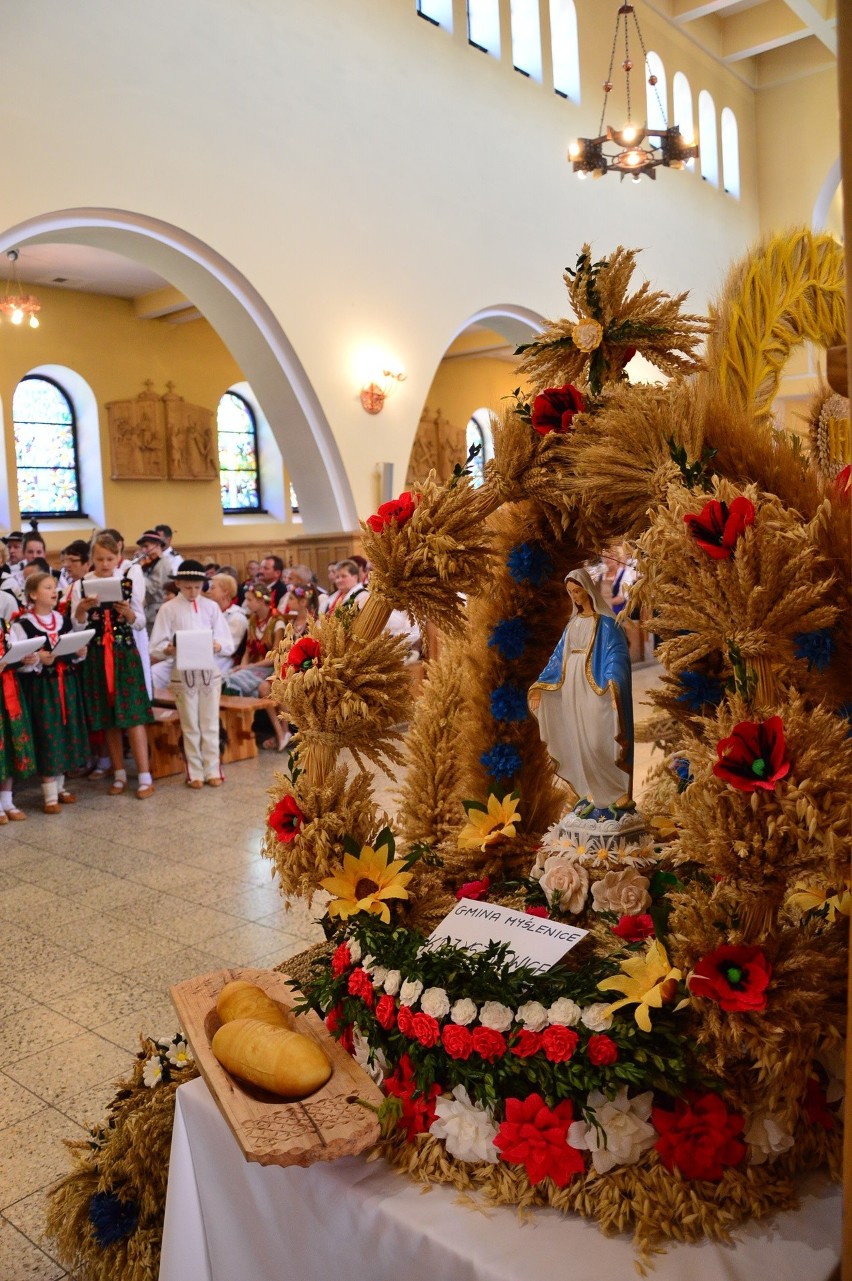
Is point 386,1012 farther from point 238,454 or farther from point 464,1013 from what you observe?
point 238,454

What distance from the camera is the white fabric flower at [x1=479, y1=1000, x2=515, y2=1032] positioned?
161 cm

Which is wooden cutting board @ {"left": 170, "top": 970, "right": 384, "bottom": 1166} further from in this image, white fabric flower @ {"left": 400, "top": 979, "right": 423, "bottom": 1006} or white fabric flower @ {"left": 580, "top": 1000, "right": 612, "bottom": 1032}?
white fabric flower @ {"left": 580, "top": 1000, "right": 612, "bottom": 1032}

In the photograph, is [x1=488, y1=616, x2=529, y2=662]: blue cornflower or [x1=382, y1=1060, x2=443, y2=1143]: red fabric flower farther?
[x1=488, y1=616, x2=529, y2=662]: blue cornflower

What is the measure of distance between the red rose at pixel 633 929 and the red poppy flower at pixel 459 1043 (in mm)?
379

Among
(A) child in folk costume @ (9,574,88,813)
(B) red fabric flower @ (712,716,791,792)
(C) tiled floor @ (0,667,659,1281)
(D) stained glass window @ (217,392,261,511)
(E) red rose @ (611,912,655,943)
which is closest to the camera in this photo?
(B) red fabric flower @ (712,716,791,792)

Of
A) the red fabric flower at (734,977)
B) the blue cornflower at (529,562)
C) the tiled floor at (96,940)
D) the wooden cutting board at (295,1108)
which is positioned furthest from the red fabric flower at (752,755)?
the tiled floor at (96,940)

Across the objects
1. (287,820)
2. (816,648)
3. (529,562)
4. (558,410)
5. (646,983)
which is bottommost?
(646,983)

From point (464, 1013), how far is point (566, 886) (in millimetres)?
388

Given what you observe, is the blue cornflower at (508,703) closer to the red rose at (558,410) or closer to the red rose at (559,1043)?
the red rose at (558,410)

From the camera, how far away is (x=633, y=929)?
185cm

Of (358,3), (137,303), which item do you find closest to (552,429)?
(358,3)

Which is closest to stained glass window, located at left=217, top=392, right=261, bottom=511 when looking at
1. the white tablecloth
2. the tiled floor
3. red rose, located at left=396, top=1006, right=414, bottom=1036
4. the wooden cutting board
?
the tiled floor

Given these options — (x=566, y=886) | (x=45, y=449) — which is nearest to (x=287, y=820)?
→ (x=566, y=886)

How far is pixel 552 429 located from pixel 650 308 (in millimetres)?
350
